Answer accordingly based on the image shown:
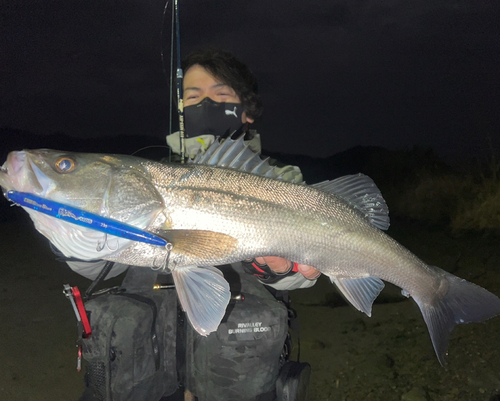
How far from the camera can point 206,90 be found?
10.0ft

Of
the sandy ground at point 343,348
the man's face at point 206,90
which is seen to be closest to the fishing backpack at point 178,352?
the sandy ground at point 343,348

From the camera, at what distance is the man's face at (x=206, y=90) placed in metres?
3.06

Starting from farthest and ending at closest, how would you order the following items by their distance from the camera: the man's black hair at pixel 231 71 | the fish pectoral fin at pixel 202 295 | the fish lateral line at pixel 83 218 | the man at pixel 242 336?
1. the man's black hair at pixel 231 71
2. the man at pixel 242 336
3. the fish pectoral fin at pixel 202 295
4. the fish lateral line at pixel 83 218

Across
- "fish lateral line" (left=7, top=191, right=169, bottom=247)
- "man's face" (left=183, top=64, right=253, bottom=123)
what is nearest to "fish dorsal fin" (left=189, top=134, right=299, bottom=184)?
"fish lateral line" (left=7, top=191, right=169, bottom=247)

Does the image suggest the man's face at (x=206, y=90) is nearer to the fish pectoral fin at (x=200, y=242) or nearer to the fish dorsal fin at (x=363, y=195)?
the fish dorsal fin at (x=363, y=195)

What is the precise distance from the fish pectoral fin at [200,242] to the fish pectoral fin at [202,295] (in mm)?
158

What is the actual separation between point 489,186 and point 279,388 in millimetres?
9483

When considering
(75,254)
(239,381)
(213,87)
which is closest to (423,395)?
(239,381)

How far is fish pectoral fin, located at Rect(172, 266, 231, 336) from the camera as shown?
186 cm

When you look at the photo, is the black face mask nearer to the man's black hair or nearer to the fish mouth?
the man's black hair

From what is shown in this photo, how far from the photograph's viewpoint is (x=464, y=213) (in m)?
8.54

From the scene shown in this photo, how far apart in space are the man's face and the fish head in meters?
1.45

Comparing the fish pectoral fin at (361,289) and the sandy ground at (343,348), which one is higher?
the fish pectoral fin at (361,289)

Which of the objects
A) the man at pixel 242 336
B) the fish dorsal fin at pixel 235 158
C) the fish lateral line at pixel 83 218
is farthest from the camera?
the man at pixel 242 336
